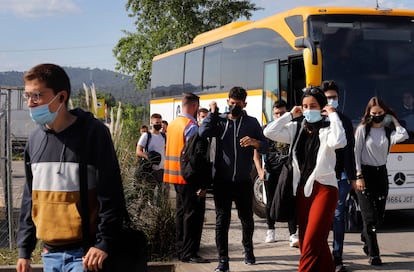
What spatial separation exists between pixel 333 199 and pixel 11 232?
430cm

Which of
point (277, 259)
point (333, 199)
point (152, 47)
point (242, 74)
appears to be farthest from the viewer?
point (152, 47)

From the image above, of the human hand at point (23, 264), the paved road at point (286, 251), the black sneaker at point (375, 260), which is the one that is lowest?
the paved road at point (286, 251)

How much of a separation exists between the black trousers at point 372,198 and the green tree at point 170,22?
2480cm

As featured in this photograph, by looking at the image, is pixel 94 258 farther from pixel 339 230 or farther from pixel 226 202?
pixel 339 230

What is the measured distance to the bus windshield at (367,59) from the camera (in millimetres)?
10445

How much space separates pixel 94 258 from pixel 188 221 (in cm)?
412

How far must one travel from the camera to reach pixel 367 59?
10.7 m

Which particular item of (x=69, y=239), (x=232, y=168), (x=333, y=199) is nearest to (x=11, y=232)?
(x=232, y=168)

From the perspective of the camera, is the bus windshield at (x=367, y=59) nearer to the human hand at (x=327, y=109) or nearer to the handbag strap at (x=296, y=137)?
the human hand at (x=327, y=109)

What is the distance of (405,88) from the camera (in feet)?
34.9

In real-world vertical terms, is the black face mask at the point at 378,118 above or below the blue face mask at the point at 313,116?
above

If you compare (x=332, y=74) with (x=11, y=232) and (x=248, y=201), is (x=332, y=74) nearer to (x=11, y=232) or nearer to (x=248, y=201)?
(x=248, y=201)

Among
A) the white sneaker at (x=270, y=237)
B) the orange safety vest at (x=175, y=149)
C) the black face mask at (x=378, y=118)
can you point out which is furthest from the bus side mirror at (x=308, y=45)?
the orange safety vest at (x=175, y=149)

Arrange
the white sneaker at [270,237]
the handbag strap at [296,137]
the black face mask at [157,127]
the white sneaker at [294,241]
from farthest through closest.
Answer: the black face mask at [157,127] → the white sneaker at [270,237] → the white sneaker at [294,241] → the handbag strap at [296,137]
